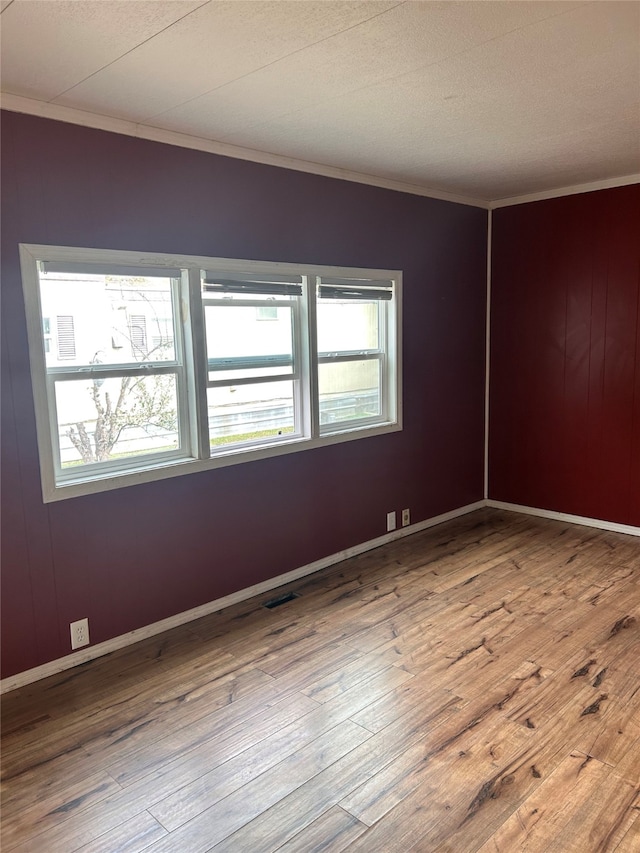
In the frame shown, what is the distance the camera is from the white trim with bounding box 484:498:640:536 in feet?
15.5

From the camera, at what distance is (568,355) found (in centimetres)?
488

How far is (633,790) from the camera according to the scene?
2135mm

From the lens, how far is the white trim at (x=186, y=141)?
8.70 ft

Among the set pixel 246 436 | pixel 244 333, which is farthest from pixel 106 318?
pixel 246 436

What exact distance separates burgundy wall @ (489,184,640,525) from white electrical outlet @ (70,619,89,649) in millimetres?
3688

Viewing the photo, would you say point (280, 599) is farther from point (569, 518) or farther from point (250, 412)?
point (569, 518)

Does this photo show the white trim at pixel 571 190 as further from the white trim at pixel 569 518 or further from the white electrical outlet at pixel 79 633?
the white electrical outlet at pixel 79 633

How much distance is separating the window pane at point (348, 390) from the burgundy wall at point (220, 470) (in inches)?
9.1

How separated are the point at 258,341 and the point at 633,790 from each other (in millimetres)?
2797

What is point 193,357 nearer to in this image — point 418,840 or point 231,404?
point 231,404

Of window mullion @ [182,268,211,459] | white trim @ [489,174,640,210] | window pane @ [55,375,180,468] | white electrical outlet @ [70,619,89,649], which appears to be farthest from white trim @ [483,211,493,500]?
white electrical outlet @ [70,619,89,649]

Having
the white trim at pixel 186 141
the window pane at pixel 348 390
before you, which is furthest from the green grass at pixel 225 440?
the white trim at pixel 186 141

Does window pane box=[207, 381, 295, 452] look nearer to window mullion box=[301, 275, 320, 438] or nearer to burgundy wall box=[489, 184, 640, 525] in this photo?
window mullion box=[301, 275, 320, 438]

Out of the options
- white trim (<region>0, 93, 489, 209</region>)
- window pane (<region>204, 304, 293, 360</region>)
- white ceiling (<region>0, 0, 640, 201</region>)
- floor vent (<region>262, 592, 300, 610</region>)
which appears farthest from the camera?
floor vent (<region>262, 592, 300, 610</region>)
